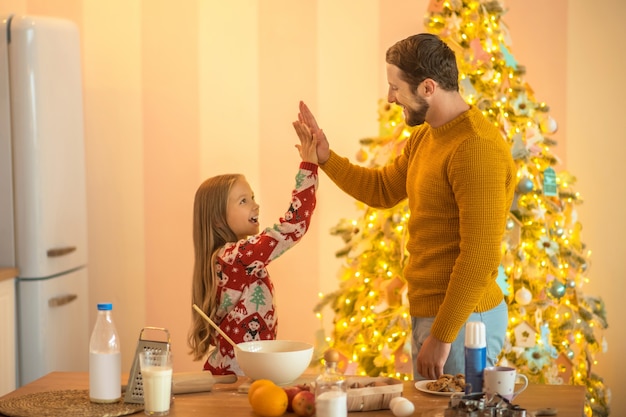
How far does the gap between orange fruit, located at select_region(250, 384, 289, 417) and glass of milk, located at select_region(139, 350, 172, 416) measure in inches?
7.8

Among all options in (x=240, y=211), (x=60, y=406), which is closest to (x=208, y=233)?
(x=240, y=211)

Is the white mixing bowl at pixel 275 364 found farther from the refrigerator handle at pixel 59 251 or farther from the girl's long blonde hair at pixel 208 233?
the refrigerator handle at pixel 59 251

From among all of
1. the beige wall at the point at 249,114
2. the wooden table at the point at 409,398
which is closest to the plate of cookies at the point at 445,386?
the wooden table at the point at 409,398

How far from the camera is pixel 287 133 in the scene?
4.35 meters

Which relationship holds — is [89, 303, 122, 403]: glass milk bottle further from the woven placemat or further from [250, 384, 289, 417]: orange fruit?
[250, 384, 289, 417]: orange fruit

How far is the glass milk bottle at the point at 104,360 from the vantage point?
6.62 feet

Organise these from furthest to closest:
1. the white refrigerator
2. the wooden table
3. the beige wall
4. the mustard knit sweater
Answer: the beige wall
the white refrigerator
the mustard knit sweater
the wooden table

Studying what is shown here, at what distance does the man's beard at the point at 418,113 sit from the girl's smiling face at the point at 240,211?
25.7 inches

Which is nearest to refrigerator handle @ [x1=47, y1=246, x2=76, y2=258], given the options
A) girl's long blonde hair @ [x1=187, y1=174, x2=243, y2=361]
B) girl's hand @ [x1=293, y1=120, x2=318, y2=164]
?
girl's long blonde hair @ [x1=187, y1=174, x2=243, y2=361]

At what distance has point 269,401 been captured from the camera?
1.89 m

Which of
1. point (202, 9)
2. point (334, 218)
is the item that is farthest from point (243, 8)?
point (334, 218)

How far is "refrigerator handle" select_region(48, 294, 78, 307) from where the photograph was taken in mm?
3732

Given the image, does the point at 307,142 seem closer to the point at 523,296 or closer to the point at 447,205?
the point at 447,205

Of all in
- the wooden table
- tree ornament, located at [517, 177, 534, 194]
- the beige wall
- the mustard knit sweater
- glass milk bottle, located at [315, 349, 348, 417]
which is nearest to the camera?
glass milk bottle, located at [315, 349, 348, 417]
